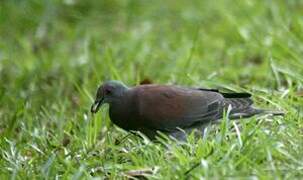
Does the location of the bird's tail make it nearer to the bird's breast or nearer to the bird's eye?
the bird's breast

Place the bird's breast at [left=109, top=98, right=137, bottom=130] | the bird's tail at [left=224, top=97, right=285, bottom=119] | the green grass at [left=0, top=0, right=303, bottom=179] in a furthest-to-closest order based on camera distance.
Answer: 1. the bird's tail at [left=224, top=97, right=285, bottom=119]
2. the bird's breast at [left=109, top=98, right=137, bottom=130]
3. the green grass at [left=0, top=0, right=303, bottom=179]

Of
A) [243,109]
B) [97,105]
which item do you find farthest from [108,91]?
[243,109]

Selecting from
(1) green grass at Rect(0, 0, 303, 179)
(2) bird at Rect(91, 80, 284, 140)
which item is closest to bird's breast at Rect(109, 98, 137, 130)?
(2) bird at Rect(91, 80, 284, 140)

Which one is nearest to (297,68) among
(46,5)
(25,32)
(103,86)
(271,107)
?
(271,107)

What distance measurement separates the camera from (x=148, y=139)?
19.8 ft

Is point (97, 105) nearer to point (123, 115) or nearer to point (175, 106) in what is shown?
point (123, 115)

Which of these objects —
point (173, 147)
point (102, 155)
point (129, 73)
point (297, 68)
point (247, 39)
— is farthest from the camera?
point (247, 39)

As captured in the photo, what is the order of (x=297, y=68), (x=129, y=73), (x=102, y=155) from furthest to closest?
(x=129, y=73) → (x=297, y=68) → (x=102, y=155)

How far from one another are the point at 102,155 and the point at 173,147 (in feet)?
1.86

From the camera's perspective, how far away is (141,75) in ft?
27.1

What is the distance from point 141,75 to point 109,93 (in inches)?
77.7

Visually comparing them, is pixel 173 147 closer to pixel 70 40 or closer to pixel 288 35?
pixel 288 35

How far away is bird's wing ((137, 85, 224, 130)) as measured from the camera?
6.15 metres

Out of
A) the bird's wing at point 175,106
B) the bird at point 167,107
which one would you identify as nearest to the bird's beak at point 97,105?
the bird at point 167,107
